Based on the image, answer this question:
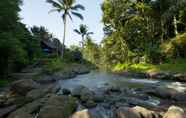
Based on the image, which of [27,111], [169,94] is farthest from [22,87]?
[169,94]

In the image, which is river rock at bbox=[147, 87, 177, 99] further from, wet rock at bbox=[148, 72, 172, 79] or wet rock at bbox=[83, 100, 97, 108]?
wet rock at bbox=[148, 72, 172, 79]

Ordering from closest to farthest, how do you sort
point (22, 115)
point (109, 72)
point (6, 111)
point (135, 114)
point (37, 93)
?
1. point (135, 114)
2. point (22, 115)
3. point (6, 111)
4. point (37, 93)
5. point (109, 72)

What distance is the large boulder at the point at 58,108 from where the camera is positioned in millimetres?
8766

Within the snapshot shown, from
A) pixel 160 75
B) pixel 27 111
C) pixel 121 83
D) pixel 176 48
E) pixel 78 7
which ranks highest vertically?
pixel 78 7

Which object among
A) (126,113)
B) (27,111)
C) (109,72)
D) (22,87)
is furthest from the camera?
(109,72)

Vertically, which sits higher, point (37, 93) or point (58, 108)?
point (37, 93)

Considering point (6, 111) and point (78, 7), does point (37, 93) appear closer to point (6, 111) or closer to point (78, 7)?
point (6, 111)

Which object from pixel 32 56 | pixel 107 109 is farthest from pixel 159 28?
pixel 107 109

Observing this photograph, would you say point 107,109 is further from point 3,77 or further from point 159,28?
point 159,28

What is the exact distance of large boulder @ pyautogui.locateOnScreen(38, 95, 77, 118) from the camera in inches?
345

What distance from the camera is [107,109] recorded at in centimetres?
1024

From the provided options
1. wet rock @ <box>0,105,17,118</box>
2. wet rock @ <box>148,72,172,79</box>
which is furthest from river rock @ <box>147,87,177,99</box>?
wet rock @ <box>148,72,172,79</box>

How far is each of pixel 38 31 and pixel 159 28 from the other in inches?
1161

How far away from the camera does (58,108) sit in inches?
360
